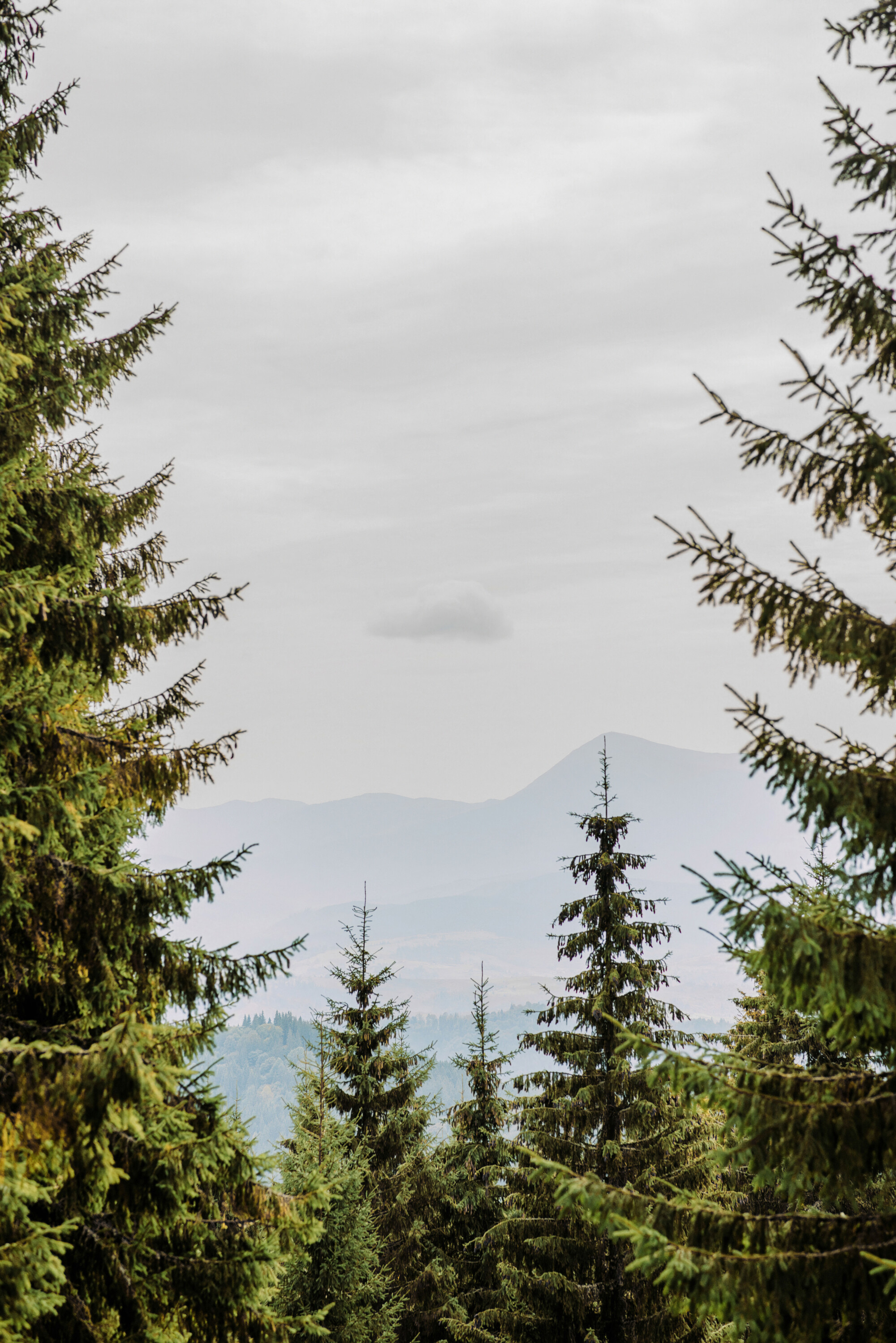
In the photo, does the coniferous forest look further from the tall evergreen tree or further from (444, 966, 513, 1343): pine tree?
the tall evergreen tree

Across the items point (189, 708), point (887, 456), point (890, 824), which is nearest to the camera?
point (890, 824)

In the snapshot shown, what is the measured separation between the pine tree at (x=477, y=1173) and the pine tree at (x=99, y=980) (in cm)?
1220

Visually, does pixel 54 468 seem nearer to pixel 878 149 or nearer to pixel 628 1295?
pixel 878 149

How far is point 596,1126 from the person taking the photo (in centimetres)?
1423

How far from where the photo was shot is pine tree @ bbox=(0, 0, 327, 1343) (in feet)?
17.6

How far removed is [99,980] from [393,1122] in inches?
656

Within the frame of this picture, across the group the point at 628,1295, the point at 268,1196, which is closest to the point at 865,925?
the point at 268,1196

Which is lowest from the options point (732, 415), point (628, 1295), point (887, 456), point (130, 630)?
point (628, 1295)

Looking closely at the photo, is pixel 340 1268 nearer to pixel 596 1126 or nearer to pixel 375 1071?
pixel 596 1126

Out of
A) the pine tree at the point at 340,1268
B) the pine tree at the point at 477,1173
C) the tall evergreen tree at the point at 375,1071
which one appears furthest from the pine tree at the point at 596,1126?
the tall evergreen tree at the point at 375,1071

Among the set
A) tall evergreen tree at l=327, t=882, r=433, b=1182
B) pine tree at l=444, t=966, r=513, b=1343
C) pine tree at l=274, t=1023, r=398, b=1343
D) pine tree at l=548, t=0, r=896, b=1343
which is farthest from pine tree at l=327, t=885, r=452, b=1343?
pine tree at l=548, t=0, r=896, b=1343

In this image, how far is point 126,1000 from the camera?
21.9 feet

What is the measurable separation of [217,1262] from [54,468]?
7082 mm

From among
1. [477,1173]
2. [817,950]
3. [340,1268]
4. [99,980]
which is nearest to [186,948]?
[99,980]
